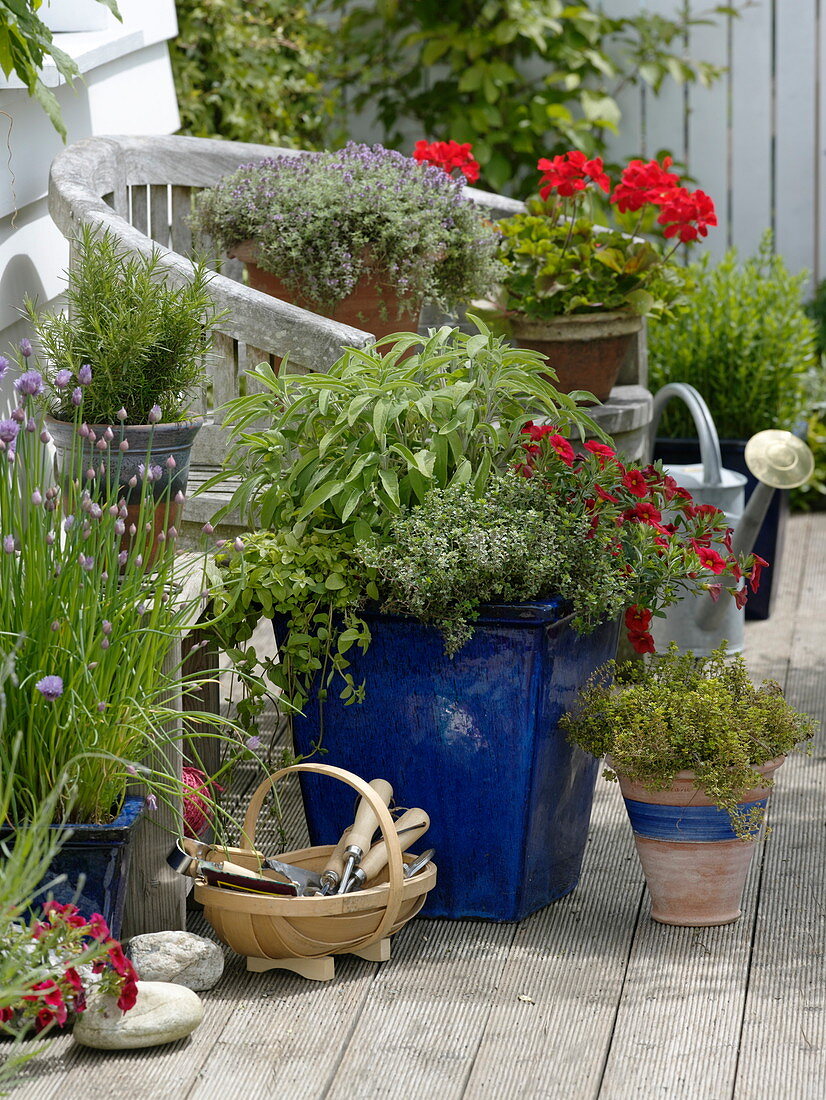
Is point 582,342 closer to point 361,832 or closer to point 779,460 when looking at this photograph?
point 779,460

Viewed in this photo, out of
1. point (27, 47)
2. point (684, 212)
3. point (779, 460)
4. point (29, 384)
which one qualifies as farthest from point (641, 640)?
point (27, 47)

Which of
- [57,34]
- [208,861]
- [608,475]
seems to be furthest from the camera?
[57,34]

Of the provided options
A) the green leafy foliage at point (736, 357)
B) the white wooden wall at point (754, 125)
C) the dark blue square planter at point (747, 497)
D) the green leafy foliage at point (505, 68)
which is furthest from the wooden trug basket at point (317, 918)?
the white wooden wall at point (754, 125)

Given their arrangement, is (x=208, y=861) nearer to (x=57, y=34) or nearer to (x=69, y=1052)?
(x=69, y=1052)

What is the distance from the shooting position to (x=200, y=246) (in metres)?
3.62

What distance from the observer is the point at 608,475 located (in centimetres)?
256

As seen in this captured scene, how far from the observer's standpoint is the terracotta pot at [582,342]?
3436 mm

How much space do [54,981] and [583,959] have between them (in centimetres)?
89

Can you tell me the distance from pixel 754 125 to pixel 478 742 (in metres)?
4.22

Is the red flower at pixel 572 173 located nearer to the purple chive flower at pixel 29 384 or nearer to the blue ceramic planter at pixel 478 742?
the blue ceramic planter at pixel 478 742

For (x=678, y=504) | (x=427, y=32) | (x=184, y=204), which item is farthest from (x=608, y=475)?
(x=427, y=32)

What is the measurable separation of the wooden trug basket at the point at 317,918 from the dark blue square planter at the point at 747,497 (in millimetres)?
2298

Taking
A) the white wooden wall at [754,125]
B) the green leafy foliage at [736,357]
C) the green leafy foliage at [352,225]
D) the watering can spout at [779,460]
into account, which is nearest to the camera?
the green leafy foliage at [352,225]

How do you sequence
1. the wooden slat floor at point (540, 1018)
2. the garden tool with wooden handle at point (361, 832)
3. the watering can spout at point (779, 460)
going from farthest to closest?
the watering can spout at point (779, 460) → the garden tool with wooden handle at point (361, 832) → the wooden slat floor at point (540, 1018)
